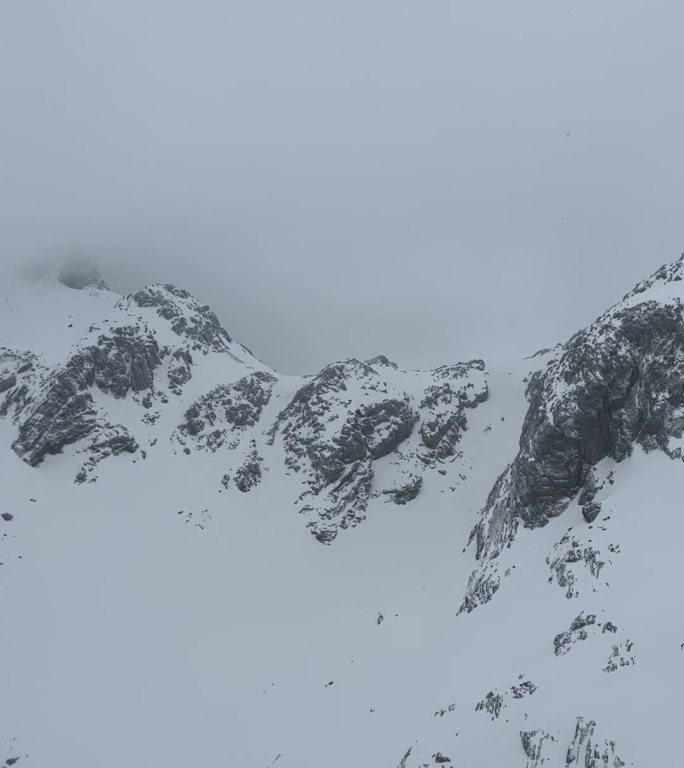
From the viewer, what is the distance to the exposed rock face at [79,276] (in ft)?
489

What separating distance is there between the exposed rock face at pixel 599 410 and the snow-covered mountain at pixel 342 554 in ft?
0.64

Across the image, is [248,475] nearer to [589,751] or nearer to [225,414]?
[225,414]

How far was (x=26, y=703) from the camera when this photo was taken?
1981 inches

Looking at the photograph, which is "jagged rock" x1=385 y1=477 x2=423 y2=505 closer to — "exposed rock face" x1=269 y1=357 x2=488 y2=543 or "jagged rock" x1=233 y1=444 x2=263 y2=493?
"exposed rock face" x1=269 y1=357 x2=488 y2=543

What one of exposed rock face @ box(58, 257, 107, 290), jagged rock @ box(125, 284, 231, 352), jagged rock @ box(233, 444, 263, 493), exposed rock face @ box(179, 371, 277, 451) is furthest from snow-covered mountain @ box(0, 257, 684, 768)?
exposed rock face @ box(58, 257, 107, 290)

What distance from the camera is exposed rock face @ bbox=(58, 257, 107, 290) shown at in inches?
5866

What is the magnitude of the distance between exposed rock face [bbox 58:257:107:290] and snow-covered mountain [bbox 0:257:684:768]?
3725 cm

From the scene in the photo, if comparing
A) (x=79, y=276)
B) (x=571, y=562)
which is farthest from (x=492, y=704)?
(x=79, y=276)

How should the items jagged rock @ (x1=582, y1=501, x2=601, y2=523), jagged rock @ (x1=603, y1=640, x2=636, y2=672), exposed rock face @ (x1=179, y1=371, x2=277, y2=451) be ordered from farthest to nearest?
exposed rock face @ (x1=179, y1=371, x2=277, y2=451), jagged rock @ (x1=582, y1=501, x2=601, y2=523), jagged rock @ (x1=603, y1=640, x2=636, y2=672)

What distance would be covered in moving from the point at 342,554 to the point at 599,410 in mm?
38668

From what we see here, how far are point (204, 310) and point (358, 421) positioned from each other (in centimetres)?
5628

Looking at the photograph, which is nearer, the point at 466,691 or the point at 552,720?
the point at 552,720

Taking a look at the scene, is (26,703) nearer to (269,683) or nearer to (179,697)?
(179,697)

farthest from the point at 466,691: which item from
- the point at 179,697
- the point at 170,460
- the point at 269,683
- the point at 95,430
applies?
the point at 95,430
